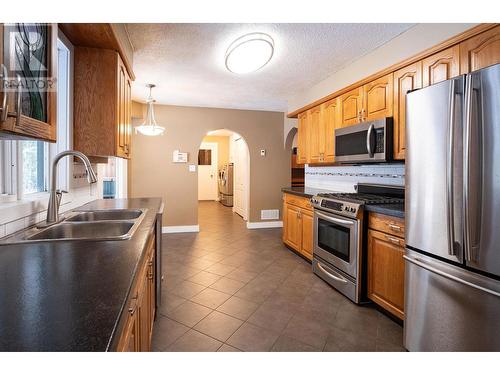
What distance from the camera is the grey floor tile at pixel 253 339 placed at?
1.78m

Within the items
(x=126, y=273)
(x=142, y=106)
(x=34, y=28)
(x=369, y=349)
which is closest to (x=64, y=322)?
(x=126, y=273)

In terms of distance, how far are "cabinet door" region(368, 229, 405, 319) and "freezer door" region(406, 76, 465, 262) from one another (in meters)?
0.40

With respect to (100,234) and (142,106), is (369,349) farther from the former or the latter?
(142,106)

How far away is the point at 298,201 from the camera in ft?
11.8

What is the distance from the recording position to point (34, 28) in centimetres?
107

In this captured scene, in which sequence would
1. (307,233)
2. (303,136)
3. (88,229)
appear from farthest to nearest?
(303,136)
(307,233)
(88,229)

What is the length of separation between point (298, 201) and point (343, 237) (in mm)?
1127

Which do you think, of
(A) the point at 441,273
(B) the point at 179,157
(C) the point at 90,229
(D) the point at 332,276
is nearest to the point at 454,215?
(A) the point at 441,273

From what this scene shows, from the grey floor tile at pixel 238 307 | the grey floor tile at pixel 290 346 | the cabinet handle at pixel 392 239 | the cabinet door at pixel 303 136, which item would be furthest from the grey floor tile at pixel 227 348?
the cabinet door at pixel 303 136

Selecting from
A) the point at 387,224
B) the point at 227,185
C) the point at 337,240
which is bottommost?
the point at 337,240

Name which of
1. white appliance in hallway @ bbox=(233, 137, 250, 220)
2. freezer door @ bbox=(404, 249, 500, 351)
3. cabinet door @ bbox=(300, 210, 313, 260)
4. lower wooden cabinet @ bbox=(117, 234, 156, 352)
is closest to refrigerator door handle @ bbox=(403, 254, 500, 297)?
freezer door @ bbox=(404, 249, 500, 351)

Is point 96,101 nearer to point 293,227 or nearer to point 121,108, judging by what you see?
point 121,108

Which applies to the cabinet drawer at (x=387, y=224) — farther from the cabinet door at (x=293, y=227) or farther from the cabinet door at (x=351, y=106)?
the cabinet door at (x=293, y=227)
